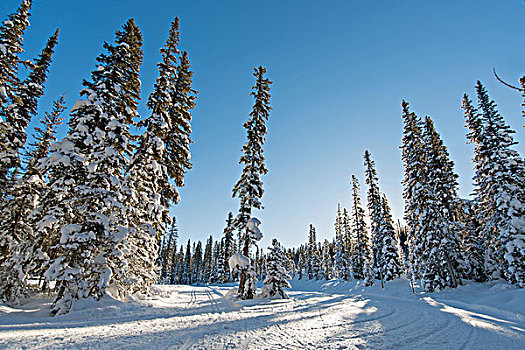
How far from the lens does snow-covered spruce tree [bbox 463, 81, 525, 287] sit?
1941cm

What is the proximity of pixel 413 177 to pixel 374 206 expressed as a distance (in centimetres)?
1220

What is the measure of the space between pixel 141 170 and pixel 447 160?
33033mm

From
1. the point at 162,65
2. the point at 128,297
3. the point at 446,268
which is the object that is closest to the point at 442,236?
the point at 446,268

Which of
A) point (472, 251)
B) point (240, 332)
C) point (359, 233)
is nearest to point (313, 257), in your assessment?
point (359, 233)

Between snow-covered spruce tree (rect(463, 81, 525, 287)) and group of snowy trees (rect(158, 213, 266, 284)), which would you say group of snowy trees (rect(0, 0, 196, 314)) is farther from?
group of snowy trees (rect(158, 213, 266, 284))

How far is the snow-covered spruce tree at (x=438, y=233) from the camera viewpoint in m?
23.6

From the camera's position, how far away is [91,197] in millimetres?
11016

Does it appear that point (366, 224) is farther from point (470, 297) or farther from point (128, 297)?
point (128, 297)

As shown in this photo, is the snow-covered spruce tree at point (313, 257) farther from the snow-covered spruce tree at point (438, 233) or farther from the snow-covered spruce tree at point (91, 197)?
the snow-covered spruce tree at point (91, 197)

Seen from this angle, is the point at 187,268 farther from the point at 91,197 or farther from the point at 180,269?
the point at 91,197

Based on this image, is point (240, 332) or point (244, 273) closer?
point (240, 332)

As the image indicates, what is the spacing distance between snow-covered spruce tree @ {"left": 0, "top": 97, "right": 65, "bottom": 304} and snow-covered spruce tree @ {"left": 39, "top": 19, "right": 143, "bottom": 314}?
3.95 ft

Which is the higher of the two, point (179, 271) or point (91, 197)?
point (91, 197)

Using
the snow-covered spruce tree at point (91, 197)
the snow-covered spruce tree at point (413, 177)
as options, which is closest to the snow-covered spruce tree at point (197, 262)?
the snow-covered spruce tree at point (413, 177)
